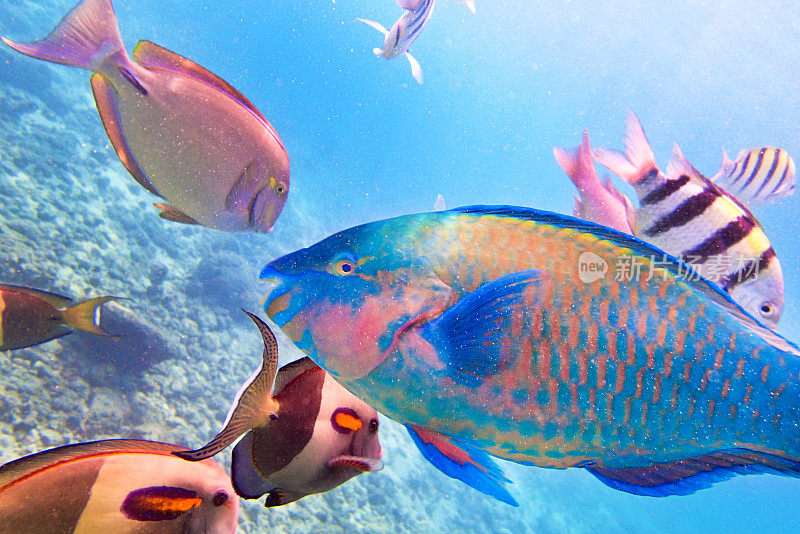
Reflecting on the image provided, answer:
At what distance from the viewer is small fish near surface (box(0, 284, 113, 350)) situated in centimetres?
206

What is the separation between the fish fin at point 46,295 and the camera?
2.06 meters

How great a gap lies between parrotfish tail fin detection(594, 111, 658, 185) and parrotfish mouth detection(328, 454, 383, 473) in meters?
1.28

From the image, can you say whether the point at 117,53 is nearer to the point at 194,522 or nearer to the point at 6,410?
the point at 194,522

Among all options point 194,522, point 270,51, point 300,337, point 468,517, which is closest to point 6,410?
point 194,522

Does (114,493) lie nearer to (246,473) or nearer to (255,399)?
(246,473)

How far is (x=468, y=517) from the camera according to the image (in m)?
12.6

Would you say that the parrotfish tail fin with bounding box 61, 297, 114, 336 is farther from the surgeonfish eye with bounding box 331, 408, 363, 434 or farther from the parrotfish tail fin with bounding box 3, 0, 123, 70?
the surgeonfish eye with bounding box 331, 408, 363, 434

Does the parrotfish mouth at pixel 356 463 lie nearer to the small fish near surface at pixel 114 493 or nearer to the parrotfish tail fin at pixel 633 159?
the small fish near surface at pixel 114 493

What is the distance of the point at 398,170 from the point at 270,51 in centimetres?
4004

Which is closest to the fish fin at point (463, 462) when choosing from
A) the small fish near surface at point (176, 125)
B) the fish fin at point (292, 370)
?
the fish fin at point (292, 370)

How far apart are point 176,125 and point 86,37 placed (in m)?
0.31

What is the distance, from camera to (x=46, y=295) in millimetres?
2092

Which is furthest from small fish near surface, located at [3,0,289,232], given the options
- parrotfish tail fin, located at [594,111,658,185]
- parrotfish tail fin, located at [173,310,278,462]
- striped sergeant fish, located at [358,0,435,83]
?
striped sergeant fish, located at [358,0,435,83]

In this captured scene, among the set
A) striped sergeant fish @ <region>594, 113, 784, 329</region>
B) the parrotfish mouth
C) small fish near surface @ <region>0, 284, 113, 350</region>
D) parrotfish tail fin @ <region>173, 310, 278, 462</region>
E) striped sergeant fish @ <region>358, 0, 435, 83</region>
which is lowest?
the parrotfish mouth
